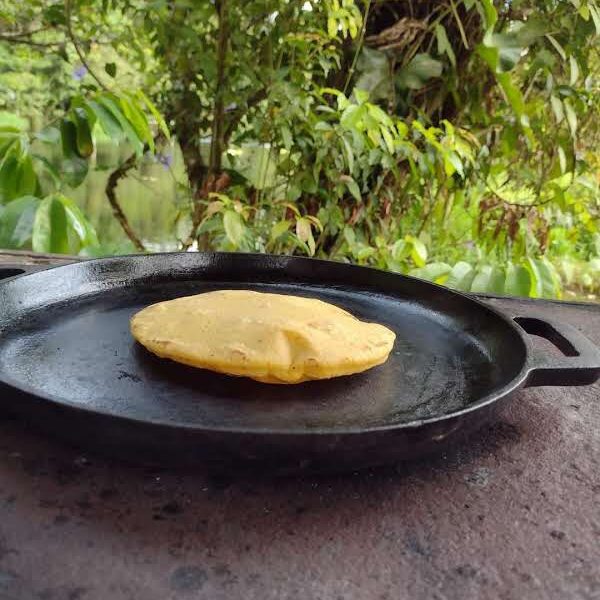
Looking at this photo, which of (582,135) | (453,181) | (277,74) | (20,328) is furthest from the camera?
(582,135)

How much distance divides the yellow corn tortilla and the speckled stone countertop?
196mm

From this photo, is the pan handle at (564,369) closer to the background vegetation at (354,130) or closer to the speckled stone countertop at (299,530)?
the speckled stone countertop at (299,530)

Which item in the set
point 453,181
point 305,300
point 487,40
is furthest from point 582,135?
point 305,300

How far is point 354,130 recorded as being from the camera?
6.96 feet

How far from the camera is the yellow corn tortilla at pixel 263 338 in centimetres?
81

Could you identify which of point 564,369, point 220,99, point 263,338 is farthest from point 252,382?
point 220,99

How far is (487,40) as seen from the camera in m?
2.02

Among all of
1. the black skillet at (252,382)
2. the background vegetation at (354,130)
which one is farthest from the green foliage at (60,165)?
the black skillet at (252,382)

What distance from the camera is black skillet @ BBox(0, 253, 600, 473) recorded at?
0.55 metres

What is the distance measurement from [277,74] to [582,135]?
155cm

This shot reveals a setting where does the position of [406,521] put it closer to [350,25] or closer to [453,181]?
[350,25]

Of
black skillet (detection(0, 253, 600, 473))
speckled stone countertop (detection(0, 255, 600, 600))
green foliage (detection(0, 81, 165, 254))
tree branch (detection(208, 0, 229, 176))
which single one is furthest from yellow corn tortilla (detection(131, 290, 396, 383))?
tree branch (detection(208, 0, 229, 176))

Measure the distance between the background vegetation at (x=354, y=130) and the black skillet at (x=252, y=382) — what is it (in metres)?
0.74

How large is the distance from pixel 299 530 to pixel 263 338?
35cm
